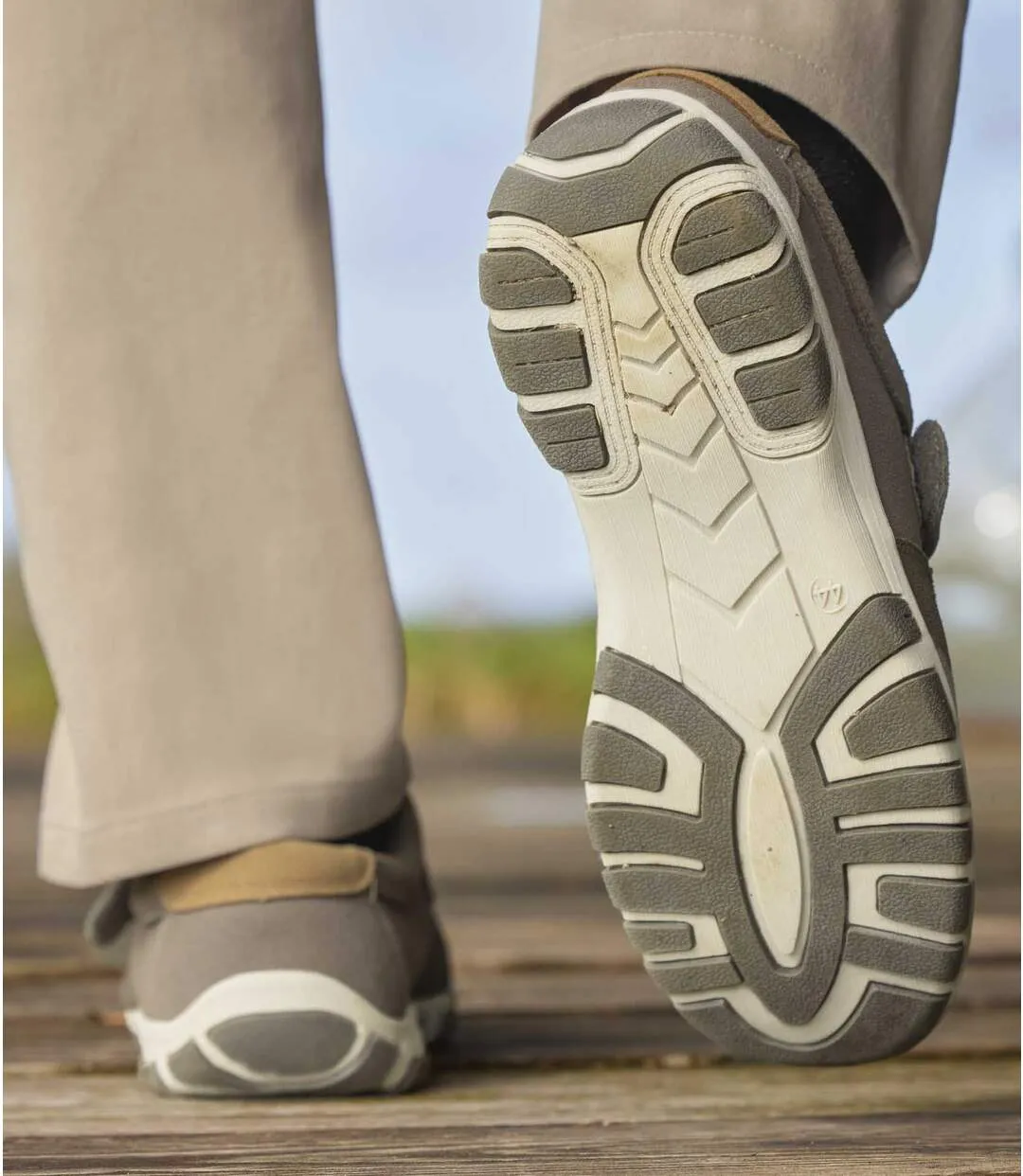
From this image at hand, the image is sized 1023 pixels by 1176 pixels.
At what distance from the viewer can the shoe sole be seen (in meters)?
0.74

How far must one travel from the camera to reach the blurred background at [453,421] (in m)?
4.05

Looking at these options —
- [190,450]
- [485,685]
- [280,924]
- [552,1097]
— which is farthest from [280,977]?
[485,685]

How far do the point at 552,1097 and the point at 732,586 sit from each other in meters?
0.28

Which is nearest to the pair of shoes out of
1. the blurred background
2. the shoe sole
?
the shoe sole

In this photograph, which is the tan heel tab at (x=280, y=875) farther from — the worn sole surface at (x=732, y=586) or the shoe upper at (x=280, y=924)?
the worn sole surface at (x=732, y=586)

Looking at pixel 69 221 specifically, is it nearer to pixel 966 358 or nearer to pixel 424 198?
pixel 966 358

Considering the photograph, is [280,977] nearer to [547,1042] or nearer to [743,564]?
[547,1042]

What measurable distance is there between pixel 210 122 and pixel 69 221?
9 centimetres

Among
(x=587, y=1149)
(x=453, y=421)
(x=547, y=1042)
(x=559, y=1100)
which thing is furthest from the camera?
(x=453, y=421)

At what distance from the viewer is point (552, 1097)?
744 mm

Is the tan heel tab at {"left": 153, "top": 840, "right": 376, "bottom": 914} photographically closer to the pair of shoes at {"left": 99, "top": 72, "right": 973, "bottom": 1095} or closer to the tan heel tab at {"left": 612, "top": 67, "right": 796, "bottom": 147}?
the pair of shoes at {"left": 99, "top": 72, "right": 973, "bottom": 1095}

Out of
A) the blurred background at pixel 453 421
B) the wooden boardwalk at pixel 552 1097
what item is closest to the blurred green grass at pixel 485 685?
the blurred background at pixel 453 421

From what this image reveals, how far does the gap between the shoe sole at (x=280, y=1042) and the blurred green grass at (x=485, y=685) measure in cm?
385

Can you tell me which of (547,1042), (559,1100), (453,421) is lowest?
(453,421)
